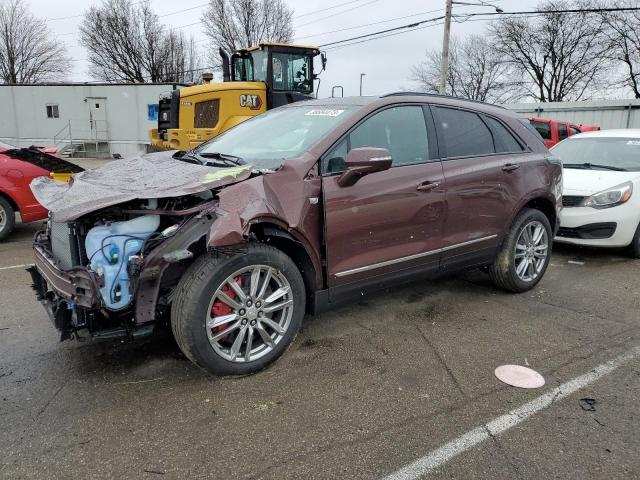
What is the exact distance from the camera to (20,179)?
6.70 metres

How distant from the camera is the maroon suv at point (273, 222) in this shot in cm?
279

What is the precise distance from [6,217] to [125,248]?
5.11 m

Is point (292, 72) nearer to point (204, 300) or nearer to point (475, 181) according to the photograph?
point (475, 181)

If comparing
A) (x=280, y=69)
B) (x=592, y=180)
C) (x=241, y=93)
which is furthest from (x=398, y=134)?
(x=280, y=69)

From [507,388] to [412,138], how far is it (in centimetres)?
192

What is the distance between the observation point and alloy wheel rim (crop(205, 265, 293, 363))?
2947 millimetres

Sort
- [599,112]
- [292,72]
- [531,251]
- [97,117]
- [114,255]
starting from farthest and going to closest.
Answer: [97,117] < [599,112] < [292,72] < [531,251] < [114,255]

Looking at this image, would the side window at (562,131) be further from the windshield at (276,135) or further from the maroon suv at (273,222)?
the windshield at (276,135)

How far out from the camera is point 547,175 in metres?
4.74

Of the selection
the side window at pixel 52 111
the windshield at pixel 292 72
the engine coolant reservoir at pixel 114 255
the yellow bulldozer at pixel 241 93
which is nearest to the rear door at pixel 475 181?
the engine coolant reservoir at pixel 114 255

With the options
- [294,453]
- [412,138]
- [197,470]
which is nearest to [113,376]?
[197,470]

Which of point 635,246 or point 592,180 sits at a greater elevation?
point 592,180

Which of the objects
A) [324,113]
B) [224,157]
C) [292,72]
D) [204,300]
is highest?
[292,72]

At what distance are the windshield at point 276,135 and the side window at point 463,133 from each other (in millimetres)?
906
